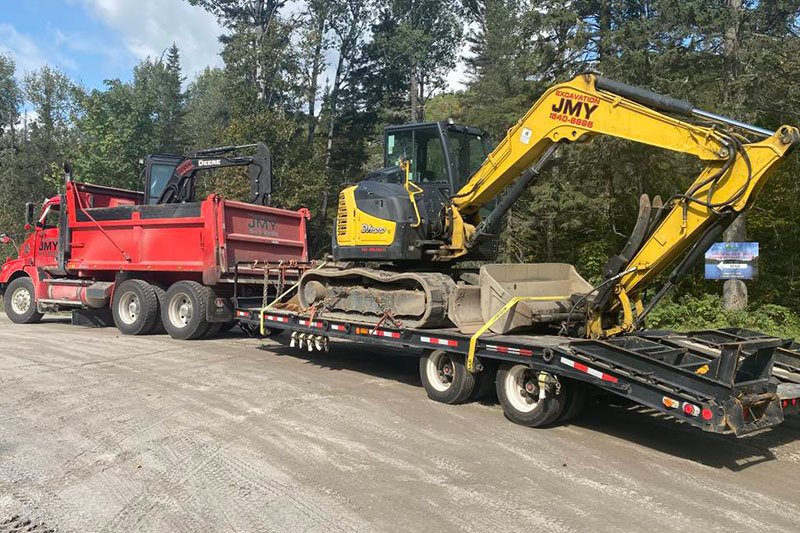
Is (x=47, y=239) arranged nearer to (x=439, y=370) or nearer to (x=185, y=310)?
(x=185, y=310)

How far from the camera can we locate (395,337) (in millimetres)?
8070

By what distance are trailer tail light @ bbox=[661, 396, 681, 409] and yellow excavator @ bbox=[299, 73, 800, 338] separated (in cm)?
163

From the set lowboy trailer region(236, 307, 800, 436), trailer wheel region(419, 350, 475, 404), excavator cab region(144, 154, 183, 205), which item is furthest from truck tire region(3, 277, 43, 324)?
trailer wheel region(419, 350, 475, 404)

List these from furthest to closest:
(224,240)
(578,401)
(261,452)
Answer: (224,240) → (578,401) → (261,452)

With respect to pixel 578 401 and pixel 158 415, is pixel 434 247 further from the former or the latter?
pixel 158 415

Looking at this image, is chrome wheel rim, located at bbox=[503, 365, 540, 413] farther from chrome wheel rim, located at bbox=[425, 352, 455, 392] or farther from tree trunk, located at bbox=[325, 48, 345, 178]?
tree trunk, located at bbox=[325, 48, 345, 178]

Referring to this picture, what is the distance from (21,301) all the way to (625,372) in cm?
1498

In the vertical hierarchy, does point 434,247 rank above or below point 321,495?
above

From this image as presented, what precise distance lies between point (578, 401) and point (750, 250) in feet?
26.7

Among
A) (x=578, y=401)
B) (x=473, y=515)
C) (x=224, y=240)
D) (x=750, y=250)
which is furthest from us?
(x=750, y=250)

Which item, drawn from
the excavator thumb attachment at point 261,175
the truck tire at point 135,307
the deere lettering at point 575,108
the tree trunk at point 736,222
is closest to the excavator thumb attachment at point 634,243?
the deere lettering at point 575,108

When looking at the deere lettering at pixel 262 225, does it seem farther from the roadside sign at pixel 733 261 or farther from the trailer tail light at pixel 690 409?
the trailer tail light at pixel 690 409

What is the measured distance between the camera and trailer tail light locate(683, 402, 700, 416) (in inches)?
205

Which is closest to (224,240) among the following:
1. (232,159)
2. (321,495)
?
(232,159)
